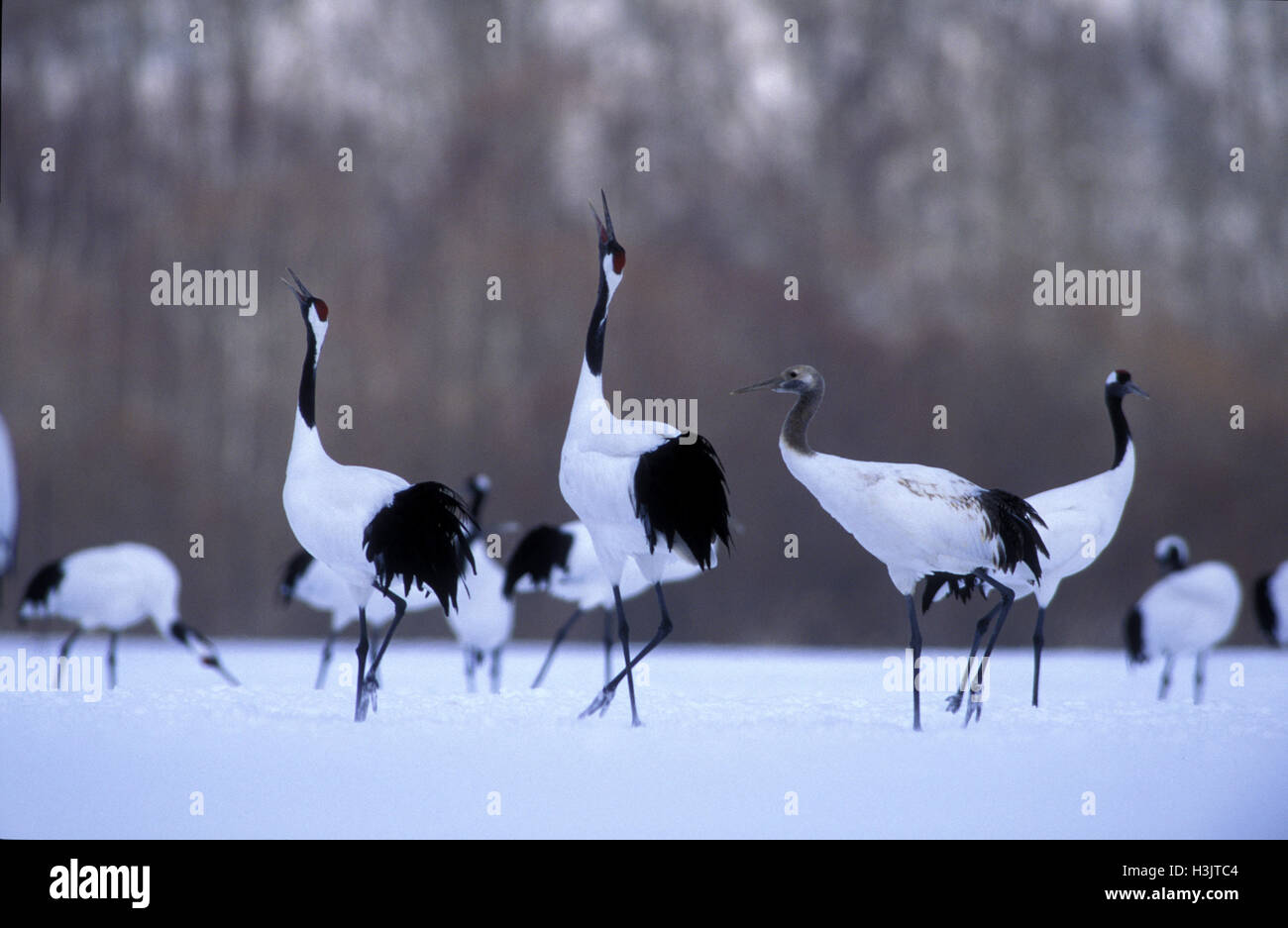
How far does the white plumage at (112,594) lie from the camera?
481 centimetres

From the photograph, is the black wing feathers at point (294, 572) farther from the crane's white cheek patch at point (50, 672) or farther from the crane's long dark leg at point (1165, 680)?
the crane's long dark leg at point (1165, 680)

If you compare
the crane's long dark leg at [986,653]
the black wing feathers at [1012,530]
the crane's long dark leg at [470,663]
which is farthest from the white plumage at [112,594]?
the black wing feathers at [1012,530]

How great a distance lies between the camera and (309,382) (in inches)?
160

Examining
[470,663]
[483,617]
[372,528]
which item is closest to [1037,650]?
[483,617]

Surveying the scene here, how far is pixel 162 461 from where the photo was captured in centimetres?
614

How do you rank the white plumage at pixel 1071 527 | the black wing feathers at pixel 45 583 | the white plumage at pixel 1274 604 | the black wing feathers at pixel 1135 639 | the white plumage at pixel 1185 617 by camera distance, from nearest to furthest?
the white plumage at pixel 1071 527, the white plumage at pixel 1185 617, the black wing feathers at pixel 1135 639, the black wing feathers at pixel 45 583, the white plumage at pixel 1274 604

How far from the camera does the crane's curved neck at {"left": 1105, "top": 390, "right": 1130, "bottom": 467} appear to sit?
4375 mm

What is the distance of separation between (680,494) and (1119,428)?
1859 mm

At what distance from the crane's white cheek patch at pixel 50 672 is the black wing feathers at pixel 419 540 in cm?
160

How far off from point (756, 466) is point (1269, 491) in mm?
2583

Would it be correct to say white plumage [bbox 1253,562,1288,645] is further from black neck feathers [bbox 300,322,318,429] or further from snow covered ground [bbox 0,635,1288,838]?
black neck feathers [bbox 300,322,318,429]

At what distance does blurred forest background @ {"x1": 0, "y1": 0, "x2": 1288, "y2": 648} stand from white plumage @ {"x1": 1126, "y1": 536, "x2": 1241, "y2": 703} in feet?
4.57

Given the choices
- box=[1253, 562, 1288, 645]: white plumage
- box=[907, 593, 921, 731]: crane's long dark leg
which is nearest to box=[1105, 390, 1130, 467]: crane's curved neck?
box=[907, 593, 921, 731]: crane's long dark leg

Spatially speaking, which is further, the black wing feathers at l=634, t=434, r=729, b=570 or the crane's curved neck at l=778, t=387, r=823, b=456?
the crane's curved neck at l=778, t=387, r=823, b=456
